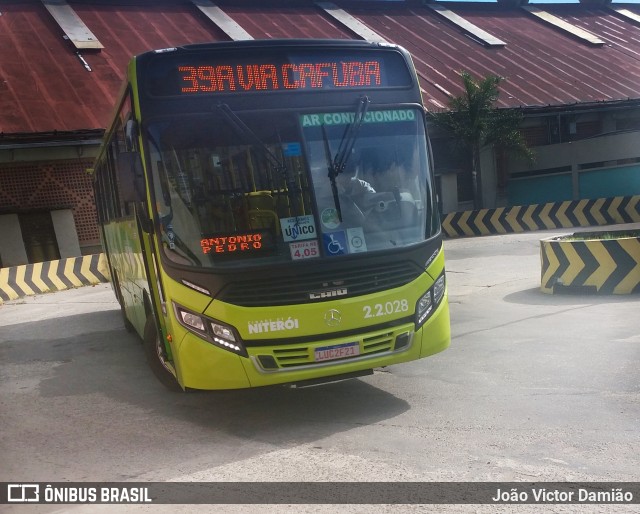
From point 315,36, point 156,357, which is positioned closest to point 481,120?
point 315,36

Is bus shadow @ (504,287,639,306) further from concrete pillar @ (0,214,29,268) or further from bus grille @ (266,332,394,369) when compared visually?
concrete pillar @ (0,214,29,268)

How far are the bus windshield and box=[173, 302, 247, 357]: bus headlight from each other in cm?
45

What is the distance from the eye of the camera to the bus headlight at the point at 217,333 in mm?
5766

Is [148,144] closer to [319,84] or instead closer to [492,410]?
[319,84]

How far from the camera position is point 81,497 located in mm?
4805

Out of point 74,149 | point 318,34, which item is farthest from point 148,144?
point 318,34

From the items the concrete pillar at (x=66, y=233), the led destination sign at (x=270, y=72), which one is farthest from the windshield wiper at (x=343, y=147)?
the concrete pillar at (x=66, y=233)

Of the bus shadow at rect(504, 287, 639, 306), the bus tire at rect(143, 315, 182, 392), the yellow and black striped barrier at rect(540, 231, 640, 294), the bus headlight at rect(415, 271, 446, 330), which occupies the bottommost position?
the bus shadow at rect(504, 287, 639, 306)

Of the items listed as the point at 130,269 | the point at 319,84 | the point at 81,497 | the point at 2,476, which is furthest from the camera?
the point at 130,269

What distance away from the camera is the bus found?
5.80 m

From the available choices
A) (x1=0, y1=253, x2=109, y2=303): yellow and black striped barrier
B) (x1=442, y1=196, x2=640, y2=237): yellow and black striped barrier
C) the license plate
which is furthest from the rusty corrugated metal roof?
the license plate

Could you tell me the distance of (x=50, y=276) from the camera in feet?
64.0

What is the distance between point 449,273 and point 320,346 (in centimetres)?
1045

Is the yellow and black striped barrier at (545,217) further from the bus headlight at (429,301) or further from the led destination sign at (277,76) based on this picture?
the led destination sign at (277,76)
